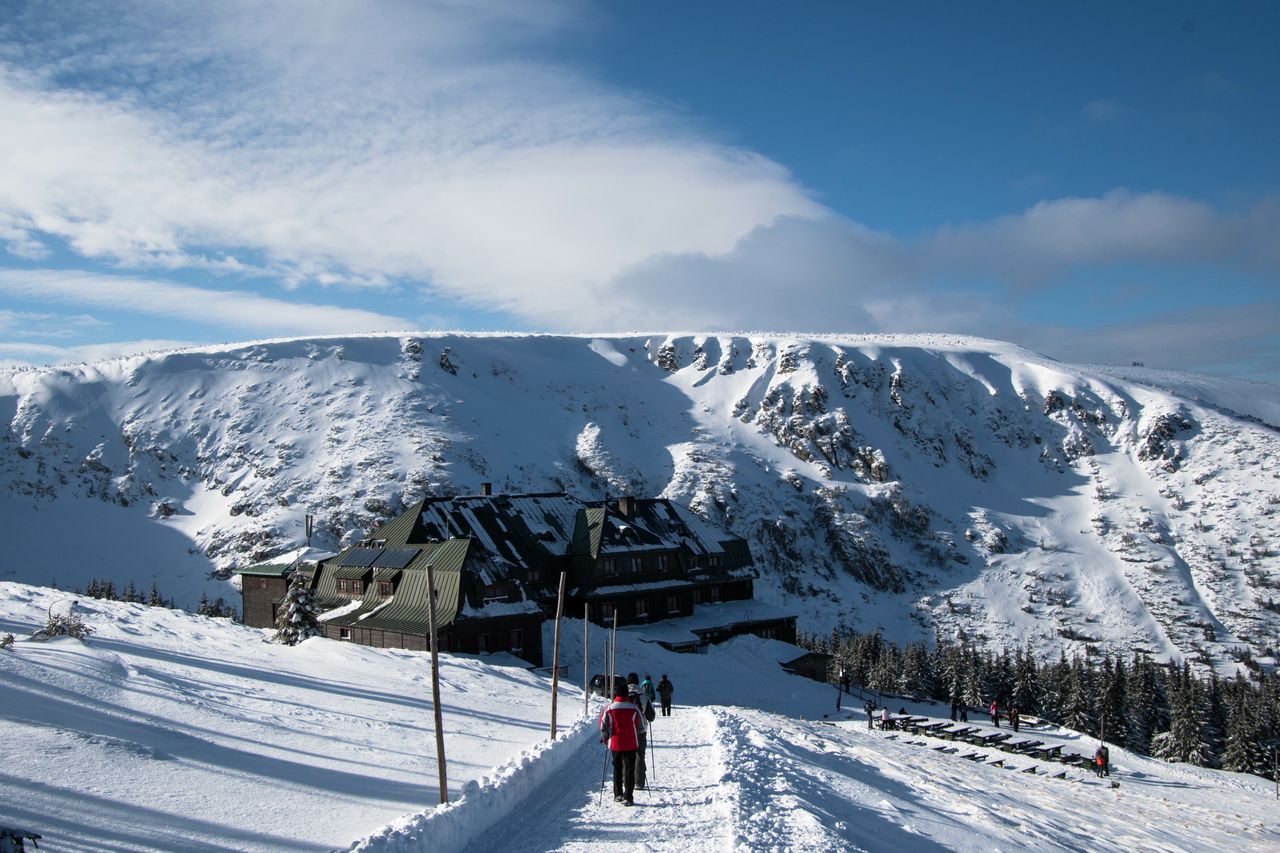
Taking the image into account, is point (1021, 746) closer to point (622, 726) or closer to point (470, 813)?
point (622, 726)

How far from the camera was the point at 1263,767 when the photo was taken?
53.0 m

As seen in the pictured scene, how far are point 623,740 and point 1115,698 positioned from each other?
5988 centimetres

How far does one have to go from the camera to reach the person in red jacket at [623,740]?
1210 centimetres

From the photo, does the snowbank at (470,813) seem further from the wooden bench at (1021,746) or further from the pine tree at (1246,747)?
the pine tree at (1246,747)

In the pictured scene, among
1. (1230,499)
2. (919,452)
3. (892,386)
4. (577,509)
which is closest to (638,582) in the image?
(577,509)

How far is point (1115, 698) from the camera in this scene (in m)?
59.2

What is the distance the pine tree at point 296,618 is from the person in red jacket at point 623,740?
3161 cm

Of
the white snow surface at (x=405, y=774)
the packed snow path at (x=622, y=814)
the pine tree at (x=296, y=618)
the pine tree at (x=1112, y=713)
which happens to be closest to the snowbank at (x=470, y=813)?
the white snow surface at (x=405, y=774)

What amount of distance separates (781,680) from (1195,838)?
78.1 ft

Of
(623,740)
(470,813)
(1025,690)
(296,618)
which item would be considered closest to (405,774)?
(470,813)

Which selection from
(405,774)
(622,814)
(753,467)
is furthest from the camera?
(753,467)

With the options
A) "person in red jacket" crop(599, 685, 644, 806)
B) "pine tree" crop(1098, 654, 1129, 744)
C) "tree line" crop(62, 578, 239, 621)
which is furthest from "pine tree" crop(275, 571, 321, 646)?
"pine tree" crop(1098, 654, 1129, 744)

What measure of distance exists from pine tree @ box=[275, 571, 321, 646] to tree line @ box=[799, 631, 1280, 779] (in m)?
32.1

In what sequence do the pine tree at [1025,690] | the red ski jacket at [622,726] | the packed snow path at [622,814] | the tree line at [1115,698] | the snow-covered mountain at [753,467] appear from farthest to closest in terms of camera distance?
the snow-covered mountain at [753,467] → the pine tree at [1025,690] → the tree line at [1115,698] → the red ski jacket at [622,726] → the packed snow path at [622,814]
